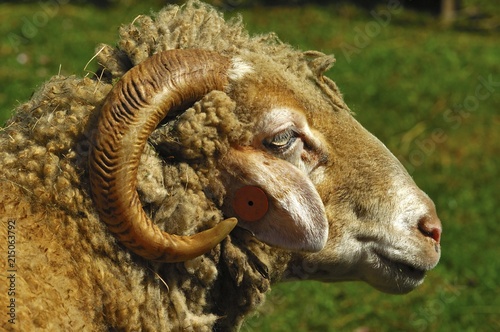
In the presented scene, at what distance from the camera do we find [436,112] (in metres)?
10.3

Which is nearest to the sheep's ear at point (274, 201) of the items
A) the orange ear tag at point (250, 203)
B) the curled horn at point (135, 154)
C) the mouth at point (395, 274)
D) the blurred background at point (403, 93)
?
the orange ear tag at point (250, 203)

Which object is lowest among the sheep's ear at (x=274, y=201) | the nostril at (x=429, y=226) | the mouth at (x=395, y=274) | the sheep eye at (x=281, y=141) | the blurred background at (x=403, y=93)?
the blurred background at (x=403, y=93)

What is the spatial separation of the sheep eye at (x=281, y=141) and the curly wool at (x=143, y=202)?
10 centimetres

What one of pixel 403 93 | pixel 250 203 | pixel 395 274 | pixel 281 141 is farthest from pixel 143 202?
pixel 403 93

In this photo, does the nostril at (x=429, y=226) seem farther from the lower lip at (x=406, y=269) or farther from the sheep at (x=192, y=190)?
the lower lip at (x=406, y=269)

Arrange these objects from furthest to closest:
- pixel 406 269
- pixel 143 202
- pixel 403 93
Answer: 1. pixel 403 93
2. pixel 406 269
3. pixel 143 202

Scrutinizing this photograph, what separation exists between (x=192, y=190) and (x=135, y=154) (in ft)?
1.13

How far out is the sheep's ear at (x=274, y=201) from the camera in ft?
10.8

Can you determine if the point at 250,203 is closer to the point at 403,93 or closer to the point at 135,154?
the point at 135,154

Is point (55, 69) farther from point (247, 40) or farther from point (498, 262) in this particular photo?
point (247, 40)

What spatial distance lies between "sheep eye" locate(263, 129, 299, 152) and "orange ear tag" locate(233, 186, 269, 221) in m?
0.20

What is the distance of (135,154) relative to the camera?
3014 millimetres

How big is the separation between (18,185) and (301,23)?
10.3 meters

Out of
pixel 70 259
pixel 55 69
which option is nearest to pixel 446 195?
pixel 55 69
